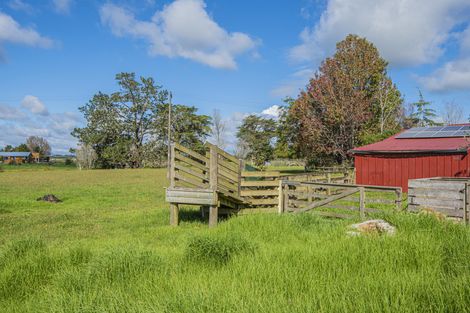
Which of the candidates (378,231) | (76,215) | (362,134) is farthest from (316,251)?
(362,134)

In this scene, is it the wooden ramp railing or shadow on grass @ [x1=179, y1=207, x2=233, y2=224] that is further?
shadow on grass @ [x1=179, y1=207, x2=233, y2=224]

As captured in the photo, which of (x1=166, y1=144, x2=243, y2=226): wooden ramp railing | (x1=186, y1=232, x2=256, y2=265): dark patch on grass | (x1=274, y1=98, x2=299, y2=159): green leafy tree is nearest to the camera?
(x1=186, y1=232, x2=256, y2=265): dark patch on grass

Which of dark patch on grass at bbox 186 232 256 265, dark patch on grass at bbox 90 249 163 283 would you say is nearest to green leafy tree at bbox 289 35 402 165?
dark patch on grass at bbox 186 232 256 265

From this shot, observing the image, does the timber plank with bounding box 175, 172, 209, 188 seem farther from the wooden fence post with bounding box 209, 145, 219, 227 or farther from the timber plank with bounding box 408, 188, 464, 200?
the timber plank with bounding box 408, 188, 464, 200

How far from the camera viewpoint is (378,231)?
6.96 meters

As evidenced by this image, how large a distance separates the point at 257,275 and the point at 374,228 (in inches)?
132

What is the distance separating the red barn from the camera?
20.0 meters

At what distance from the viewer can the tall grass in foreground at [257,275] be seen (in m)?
3.73

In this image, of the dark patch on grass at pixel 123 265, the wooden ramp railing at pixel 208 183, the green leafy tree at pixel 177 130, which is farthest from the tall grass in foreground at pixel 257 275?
the green leafy tree at pixel 177 130

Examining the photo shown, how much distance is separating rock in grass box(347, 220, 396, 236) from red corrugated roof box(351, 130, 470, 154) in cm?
1518

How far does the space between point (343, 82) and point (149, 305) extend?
115 feet

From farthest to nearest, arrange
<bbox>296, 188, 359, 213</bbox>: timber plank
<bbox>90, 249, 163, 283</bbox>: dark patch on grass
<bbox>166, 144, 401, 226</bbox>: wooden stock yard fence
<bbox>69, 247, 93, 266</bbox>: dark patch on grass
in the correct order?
<bbox>166, 144, 401, 226</bbox>: wooden stock yard fence < <bbox>296, 188, 359, 213</bbox>: timber plank < <bbox>69, 247, 93, 266</bbox>: dark patch on grass < <bbox>90, 249, 163, 283</bbox>: dark patch on grass

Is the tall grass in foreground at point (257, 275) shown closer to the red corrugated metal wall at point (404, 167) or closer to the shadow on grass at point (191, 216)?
the shadow on grass at point (191, 216)

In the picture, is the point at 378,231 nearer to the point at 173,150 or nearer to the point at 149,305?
the point at 149,305
